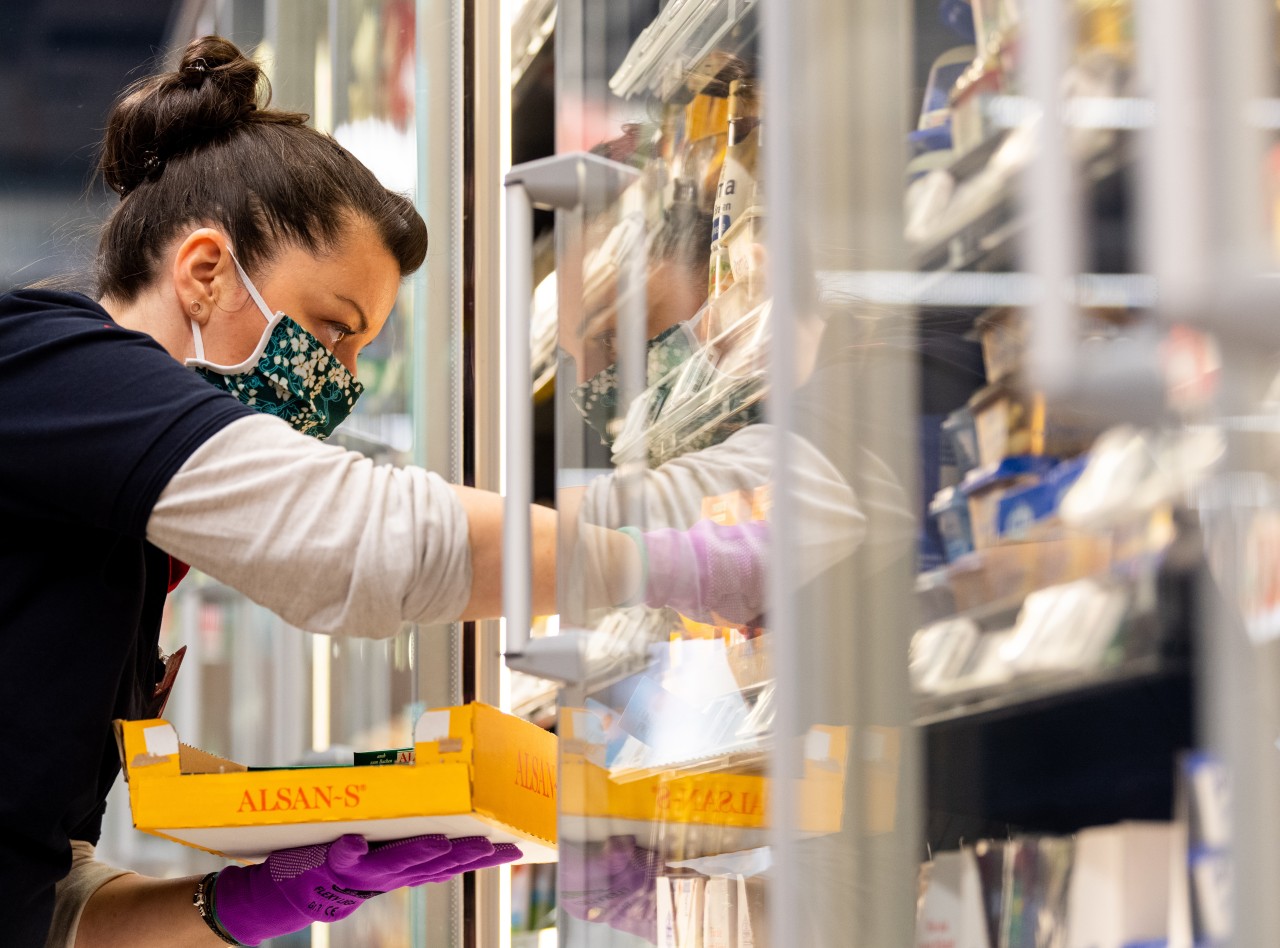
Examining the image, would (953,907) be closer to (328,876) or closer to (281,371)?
(328,876)

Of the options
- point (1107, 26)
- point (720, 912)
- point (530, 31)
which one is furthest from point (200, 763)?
point (530, 31)

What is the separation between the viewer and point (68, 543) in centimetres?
140

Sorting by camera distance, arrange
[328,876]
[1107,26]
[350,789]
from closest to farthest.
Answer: [1107,26] → [350,789] → [328,876]

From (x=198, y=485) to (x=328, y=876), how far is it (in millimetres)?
549

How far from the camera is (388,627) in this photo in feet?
4.04

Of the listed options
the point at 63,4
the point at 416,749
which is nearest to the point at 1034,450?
the point at 416,749

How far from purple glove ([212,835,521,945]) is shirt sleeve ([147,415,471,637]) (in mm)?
377

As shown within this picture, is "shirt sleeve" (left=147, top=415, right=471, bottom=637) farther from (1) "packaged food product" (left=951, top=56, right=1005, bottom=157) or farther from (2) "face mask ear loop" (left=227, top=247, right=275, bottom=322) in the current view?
(1) "packaged food product" (left=951, top=56, right=1005, bottom=157)

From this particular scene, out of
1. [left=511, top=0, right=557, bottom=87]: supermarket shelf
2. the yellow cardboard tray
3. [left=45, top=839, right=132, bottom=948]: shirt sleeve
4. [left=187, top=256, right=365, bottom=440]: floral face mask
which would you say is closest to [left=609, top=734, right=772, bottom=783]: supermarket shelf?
the yellow cardboard tray

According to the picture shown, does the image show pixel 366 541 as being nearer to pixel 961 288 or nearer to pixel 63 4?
pixel 961 288

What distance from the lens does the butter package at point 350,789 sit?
135cm

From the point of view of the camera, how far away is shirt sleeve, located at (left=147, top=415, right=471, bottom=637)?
3.89 feet

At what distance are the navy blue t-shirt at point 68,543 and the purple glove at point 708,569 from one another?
1.28 ft

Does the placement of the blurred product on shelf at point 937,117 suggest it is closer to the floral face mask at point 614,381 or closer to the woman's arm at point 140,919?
the floral face mask at point 614,381
